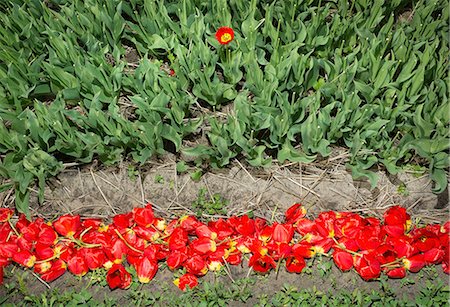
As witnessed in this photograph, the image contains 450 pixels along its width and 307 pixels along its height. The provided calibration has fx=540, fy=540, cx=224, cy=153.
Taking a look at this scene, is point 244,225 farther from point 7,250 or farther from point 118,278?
point 7,250

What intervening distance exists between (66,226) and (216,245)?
61 cm

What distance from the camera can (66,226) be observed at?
7.09 feet

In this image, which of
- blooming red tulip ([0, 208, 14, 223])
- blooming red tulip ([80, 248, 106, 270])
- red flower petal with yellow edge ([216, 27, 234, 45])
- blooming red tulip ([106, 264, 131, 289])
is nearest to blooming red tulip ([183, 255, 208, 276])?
blooming red tulip ([106, 264, 131, 289])

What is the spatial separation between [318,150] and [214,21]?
0.84 m

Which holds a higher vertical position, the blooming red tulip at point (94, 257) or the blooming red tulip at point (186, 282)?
the blooming red tulip at point (94, 257)

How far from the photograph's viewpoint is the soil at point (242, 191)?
88.7 inches

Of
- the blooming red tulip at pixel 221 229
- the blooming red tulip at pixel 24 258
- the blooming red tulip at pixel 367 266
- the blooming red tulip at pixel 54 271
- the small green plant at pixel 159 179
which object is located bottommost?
the blooming red tulip at pixel 54 271

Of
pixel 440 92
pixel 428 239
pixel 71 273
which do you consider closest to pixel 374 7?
pixel 440 92

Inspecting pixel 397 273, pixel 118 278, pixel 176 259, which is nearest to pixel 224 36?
pixel 176 259

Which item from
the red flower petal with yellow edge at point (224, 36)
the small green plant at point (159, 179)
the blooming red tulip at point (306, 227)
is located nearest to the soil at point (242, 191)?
the small green plant at point (159, 179)

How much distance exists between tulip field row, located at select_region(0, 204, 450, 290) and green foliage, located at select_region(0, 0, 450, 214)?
0.19 m

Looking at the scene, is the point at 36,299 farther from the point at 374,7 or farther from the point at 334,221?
the point at 374,7

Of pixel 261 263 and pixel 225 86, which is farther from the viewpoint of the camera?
pixel 225 86

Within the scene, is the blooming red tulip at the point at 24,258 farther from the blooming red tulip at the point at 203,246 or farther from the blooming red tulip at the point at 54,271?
the blooming red tulip at the point at 203,246
